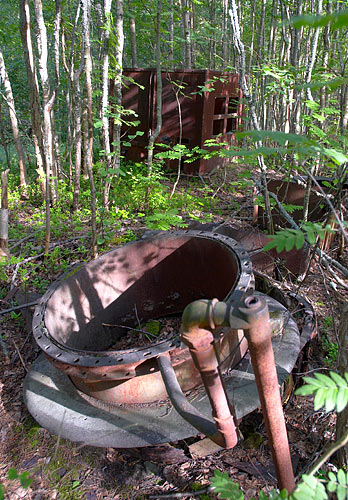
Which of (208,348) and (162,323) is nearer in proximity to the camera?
(208,348)

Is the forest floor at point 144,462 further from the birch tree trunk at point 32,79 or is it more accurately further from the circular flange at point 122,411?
the birch tree trunk at point 32,79

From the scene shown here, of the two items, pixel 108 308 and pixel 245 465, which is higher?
pixel 108 308

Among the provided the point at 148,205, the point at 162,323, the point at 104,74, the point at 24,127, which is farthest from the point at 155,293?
the point at 24,127

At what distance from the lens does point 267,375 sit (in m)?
1.47

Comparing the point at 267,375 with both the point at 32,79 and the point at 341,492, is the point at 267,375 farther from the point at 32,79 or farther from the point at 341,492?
the point at 32,79

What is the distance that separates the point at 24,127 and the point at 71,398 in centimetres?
848

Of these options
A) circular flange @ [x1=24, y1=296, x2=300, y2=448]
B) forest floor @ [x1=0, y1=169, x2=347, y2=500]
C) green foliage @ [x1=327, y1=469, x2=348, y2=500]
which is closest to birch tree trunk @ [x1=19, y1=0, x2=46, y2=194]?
circular flange @ [x1=24, y1=296, x2=300, y2=448]

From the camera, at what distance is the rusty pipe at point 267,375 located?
132cm

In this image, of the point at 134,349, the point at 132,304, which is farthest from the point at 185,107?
the point at 134,349

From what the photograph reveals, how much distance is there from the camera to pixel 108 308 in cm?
376

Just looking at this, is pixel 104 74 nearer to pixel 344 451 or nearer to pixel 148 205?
pixel 148 205

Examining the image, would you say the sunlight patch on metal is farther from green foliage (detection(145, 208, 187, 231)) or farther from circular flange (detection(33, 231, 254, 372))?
green foliage (detection(145, 208, 187, 231))

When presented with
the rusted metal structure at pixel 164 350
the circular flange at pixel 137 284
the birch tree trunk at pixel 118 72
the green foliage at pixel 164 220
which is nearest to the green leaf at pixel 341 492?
the rusted metal structure at pixel 164 350

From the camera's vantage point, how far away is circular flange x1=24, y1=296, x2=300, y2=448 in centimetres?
233
